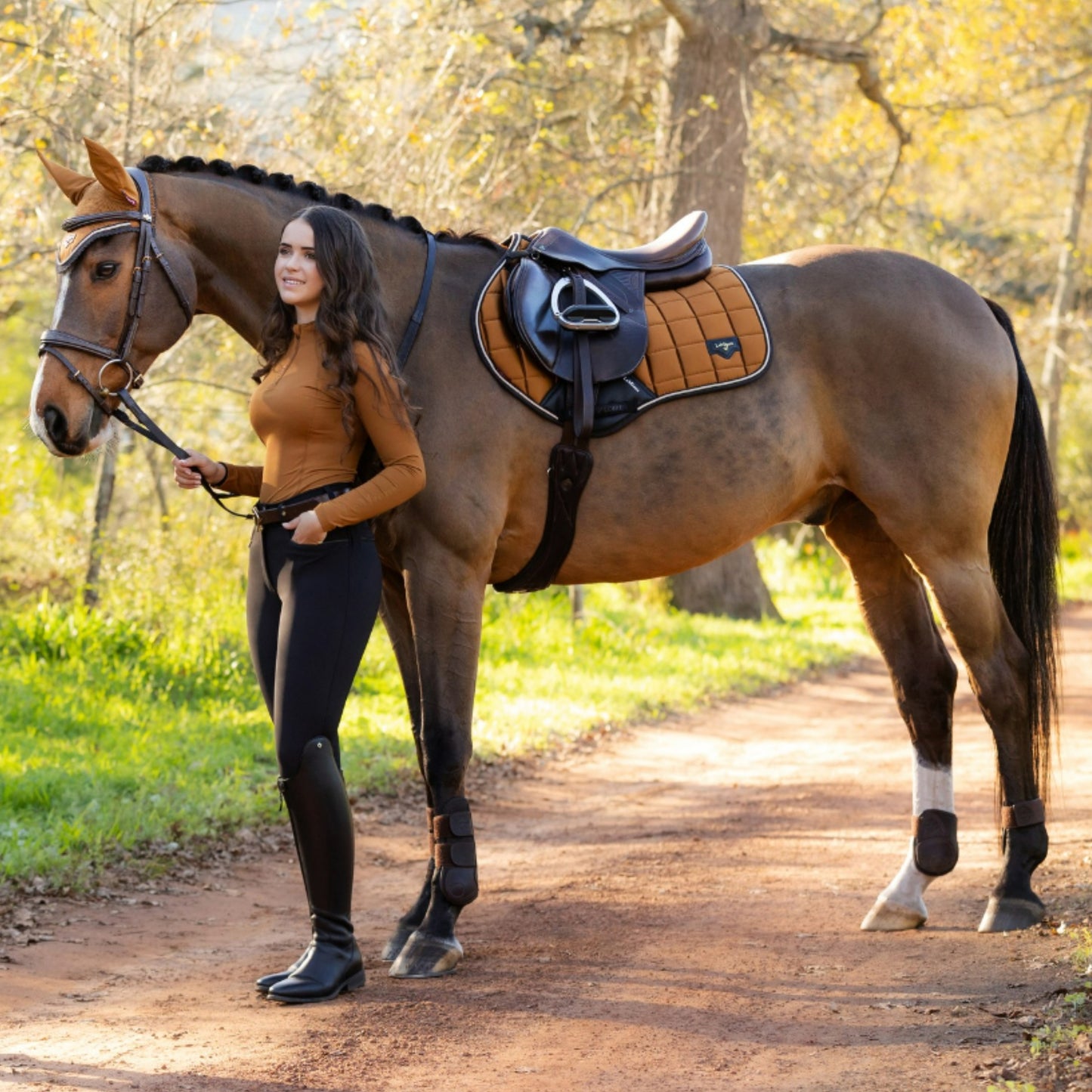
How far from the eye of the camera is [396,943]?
13.4ft

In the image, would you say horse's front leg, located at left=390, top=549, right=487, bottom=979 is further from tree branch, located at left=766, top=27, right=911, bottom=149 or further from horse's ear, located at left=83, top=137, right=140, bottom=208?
tree branch, located at left=766, top=27, right=911, bottom=149

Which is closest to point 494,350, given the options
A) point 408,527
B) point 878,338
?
point 408,527

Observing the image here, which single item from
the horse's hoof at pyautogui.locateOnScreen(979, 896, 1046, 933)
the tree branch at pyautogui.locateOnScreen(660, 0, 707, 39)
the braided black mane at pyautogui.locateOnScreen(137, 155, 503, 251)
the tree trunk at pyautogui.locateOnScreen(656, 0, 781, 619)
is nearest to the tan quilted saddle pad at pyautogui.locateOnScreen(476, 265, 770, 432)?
the braided black mane at pyautogui.locateOnScreen(137, 155, 503, 251)

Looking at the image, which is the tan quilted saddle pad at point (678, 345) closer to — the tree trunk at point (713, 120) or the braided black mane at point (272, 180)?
the braided black mane at point (272, 180)

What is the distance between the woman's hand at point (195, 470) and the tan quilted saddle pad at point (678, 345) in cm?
88

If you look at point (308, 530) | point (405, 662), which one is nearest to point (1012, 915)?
point (405, 662)

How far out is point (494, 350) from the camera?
398cm

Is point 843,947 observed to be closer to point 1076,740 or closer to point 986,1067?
point 986,1067

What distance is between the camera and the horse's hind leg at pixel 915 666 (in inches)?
176

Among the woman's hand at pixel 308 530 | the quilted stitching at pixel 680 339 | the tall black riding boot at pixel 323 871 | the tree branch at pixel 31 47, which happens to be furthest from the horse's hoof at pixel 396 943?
the tree branch at pixel 31 47

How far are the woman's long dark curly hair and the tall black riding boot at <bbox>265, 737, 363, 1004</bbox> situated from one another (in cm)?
95

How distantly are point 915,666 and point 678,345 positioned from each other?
5.00 ft

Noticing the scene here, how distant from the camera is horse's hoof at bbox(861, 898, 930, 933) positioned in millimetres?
4297

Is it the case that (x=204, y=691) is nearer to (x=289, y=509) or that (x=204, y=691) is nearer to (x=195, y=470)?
(x=195, y=470)
